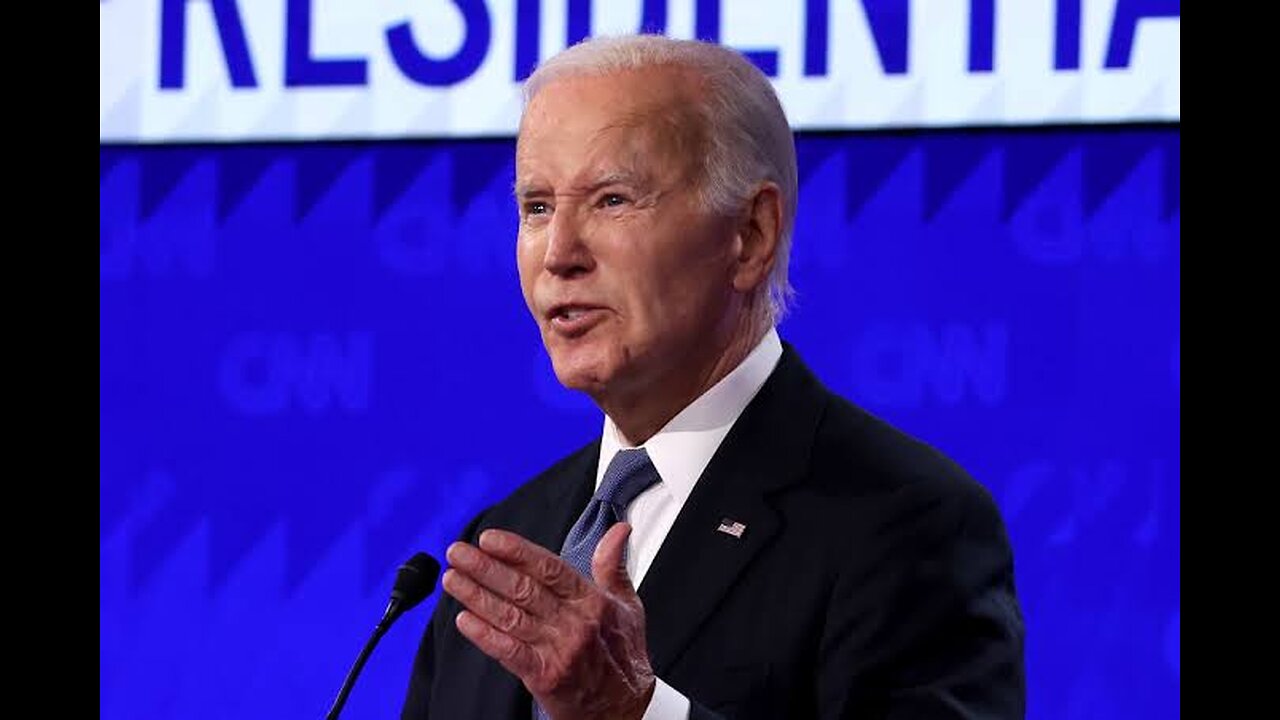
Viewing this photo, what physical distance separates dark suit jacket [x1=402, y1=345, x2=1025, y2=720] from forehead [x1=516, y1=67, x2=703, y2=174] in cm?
30

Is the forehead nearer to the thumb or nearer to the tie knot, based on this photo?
the tie knot

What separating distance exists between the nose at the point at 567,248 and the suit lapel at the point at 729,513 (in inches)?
9.7

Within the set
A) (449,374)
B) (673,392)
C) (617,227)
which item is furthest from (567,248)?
(449,374)

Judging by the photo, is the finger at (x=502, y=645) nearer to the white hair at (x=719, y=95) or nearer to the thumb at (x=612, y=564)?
the thumb at (x=612, y=564)

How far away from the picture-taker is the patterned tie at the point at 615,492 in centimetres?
202

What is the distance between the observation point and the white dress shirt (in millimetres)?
1989

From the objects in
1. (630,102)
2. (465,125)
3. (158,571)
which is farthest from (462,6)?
(630,102)

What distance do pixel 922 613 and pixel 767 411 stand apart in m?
0.33

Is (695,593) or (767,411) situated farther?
(767,411)

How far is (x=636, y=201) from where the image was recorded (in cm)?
198

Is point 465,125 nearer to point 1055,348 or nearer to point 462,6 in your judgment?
point 462,6

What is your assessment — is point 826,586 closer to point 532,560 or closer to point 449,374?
point 532,560

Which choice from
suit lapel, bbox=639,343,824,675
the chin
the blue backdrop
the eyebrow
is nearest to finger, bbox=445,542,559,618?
suit lapel, bbox=639,343,824,675

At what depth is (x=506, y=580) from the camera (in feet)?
5.06
